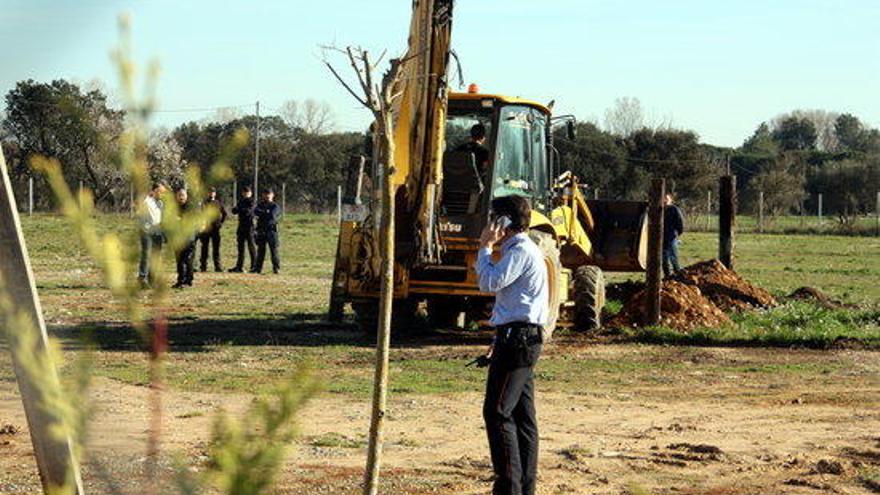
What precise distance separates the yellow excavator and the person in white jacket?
1341cm

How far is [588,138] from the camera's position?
72625 millimetres

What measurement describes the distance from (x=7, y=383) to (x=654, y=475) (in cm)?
690

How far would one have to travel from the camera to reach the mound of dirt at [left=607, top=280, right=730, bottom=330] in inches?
815

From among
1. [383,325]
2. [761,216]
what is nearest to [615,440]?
[383,325]

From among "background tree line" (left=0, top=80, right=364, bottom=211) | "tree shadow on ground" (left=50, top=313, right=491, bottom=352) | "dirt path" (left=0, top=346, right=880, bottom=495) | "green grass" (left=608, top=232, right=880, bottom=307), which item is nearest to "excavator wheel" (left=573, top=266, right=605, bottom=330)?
"tree shadow on ground" (left=50, top=313, right=491, bottom=352)

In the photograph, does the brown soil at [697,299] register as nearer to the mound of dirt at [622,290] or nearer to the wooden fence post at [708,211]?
the mound of dirt at [622,290]

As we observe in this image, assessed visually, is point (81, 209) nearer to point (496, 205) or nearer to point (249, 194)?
point (496, 205)

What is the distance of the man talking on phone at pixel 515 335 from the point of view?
887cm

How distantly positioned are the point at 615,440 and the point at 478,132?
734 cm

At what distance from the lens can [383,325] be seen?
223 inches

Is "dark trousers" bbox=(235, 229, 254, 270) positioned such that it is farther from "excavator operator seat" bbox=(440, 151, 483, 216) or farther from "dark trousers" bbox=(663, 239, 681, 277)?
"excavator operator seat" bbox=(440, 151, 483, 216)

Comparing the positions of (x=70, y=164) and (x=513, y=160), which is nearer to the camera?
(x=70, y=164)

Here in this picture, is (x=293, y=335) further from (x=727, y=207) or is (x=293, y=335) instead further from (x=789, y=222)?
(x=789, y=222)

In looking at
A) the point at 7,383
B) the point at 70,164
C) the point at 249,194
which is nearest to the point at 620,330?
the point at 7,383
